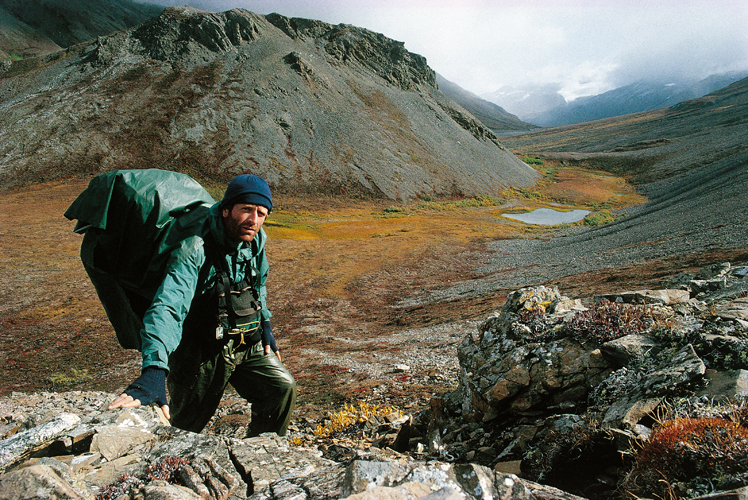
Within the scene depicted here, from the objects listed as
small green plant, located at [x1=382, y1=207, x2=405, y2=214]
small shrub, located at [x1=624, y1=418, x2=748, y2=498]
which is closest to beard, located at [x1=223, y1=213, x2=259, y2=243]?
small shrub, located at [x1=624, y1=418, x2=748, y2=498]

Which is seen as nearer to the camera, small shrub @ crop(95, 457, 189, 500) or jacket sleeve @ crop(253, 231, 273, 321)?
small shrub @ crop(95, 457, 189, 500)

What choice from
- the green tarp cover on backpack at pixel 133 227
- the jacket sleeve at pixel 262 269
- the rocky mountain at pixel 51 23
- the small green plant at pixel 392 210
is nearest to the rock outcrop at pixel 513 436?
the green tarp cover on backpack at pixel 133 227

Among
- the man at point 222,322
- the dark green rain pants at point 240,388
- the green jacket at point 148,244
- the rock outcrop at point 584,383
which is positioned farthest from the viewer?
the dark green rain pants at point 240,388

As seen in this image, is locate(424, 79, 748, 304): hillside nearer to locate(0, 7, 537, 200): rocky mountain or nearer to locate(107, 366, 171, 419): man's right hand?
locate(107, 366, 171, 419): man's right hand

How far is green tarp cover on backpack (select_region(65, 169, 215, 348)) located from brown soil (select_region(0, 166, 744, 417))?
11.0 ft

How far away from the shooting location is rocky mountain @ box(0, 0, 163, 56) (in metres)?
84.8

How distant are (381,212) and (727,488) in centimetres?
3448

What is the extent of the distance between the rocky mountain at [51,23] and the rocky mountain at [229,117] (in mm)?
57046

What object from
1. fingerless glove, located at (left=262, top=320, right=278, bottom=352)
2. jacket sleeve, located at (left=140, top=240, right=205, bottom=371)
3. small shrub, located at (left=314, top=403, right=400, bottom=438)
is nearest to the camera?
jacket sleeve, located at (left=140, top=240, right=205, bottom=371)

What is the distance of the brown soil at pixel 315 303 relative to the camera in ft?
24.2

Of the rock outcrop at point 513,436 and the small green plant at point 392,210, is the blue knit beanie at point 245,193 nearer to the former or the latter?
the rock outcrop at point 513,436

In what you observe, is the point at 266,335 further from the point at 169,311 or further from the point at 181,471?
the point at 181,471

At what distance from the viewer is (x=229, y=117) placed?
39.6 metres

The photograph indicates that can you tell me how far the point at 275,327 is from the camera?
36.9 feet
